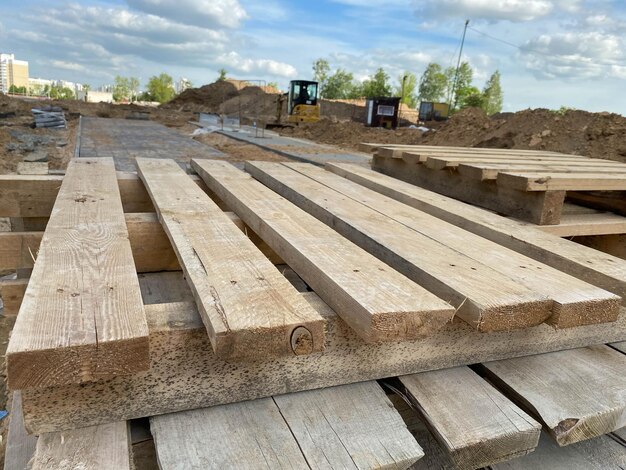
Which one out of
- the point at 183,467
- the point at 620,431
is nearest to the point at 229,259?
the point at 183,467

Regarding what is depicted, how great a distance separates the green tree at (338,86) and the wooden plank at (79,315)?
293ft

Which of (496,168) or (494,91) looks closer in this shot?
(496,168)

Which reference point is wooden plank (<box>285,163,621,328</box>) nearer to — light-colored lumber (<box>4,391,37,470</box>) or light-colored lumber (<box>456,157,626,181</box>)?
light-colored lumber (<box>456,157,626,181</box>)

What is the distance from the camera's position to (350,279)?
1.31 metres

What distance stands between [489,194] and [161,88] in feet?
335

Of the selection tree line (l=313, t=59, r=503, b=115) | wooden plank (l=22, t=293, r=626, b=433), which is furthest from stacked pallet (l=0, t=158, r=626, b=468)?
tree line (l=313, t=59, r=503, b=115)

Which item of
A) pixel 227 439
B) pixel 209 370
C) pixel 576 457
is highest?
pixel 209 370

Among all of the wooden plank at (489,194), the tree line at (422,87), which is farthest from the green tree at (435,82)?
the wooden plank at (489,194)

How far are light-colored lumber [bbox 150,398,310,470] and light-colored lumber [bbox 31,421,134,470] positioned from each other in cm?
7

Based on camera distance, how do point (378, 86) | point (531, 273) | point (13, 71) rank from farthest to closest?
1. point (13, 71)
2. point (378, 86)
3. point (531, 273)

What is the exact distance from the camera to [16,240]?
2.33 metres

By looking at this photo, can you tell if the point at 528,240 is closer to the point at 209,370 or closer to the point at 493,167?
the point at 493,167

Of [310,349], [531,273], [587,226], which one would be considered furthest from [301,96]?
[310,349]

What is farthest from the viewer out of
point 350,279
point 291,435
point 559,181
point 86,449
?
point 559,181
